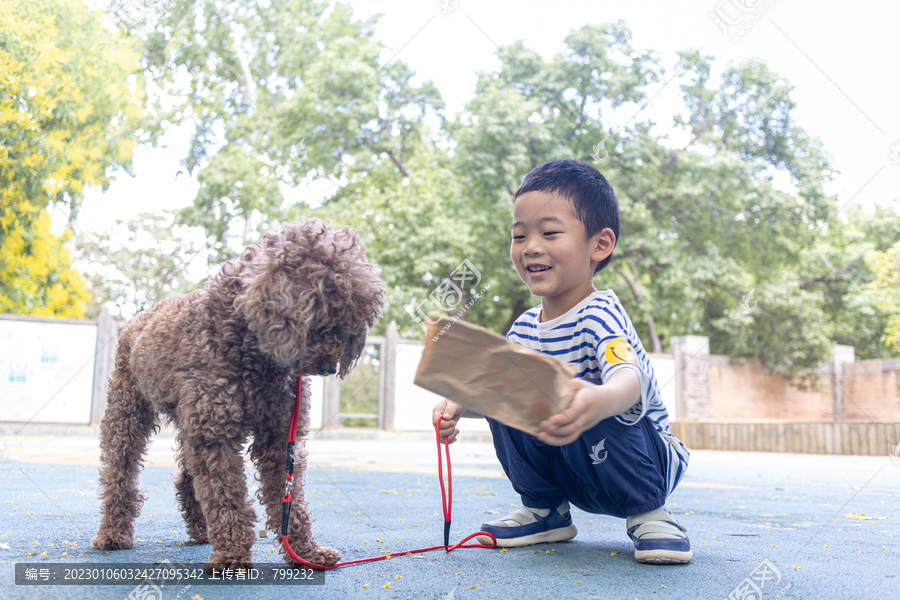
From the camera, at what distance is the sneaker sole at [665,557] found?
2.13m

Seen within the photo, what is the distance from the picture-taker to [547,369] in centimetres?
166

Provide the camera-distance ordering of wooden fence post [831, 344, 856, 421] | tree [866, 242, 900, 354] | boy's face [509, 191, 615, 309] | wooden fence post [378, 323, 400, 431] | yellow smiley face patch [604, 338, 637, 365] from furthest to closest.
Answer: wooden fence post [831, 344, 856, 421] < tree [866, 242, 900, 354] < wooden fence post [378, 323, 400, 431] < boy's face [509, 191, 615, 309] < yellow smiley face patch [604, 338, 637, 365]

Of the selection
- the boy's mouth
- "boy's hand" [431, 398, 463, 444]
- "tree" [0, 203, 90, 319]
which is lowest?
"boy's hand" [431, 398, 463, 444]

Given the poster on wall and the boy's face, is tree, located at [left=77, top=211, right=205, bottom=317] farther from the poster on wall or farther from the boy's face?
the boy's face

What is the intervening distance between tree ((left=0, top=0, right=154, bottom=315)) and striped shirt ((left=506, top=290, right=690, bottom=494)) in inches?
506

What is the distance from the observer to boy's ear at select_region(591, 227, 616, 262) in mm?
2377

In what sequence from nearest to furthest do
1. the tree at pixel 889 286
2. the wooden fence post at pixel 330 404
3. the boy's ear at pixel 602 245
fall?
the boy's ear at pixel 602 245 → the wooden fence post at pixel 330 404 → the tree at pixel 889 286

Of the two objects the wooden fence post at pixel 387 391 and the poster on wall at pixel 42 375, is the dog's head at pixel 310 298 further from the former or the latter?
the wooden fence post at pixel 387 391

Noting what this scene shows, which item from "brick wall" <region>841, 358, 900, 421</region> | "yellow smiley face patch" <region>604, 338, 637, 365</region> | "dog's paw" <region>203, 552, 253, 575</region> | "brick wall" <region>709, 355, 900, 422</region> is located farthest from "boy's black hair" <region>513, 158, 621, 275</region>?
"brick wall" <region>841, 358, 900, 421</region>

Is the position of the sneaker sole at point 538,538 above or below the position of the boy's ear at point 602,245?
below

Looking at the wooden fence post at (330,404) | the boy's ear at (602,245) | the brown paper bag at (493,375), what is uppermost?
the boy's ear at (602,245)

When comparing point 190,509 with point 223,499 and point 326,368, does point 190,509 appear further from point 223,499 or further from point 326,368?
point 326,368

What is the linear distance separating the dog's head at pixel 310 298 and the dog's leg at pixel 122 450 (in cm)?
79

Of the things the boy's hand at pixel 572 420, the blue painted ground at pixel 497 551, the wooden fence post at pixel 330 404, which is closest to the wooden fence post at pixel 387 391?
the wooden fence post at pixel 330 404
